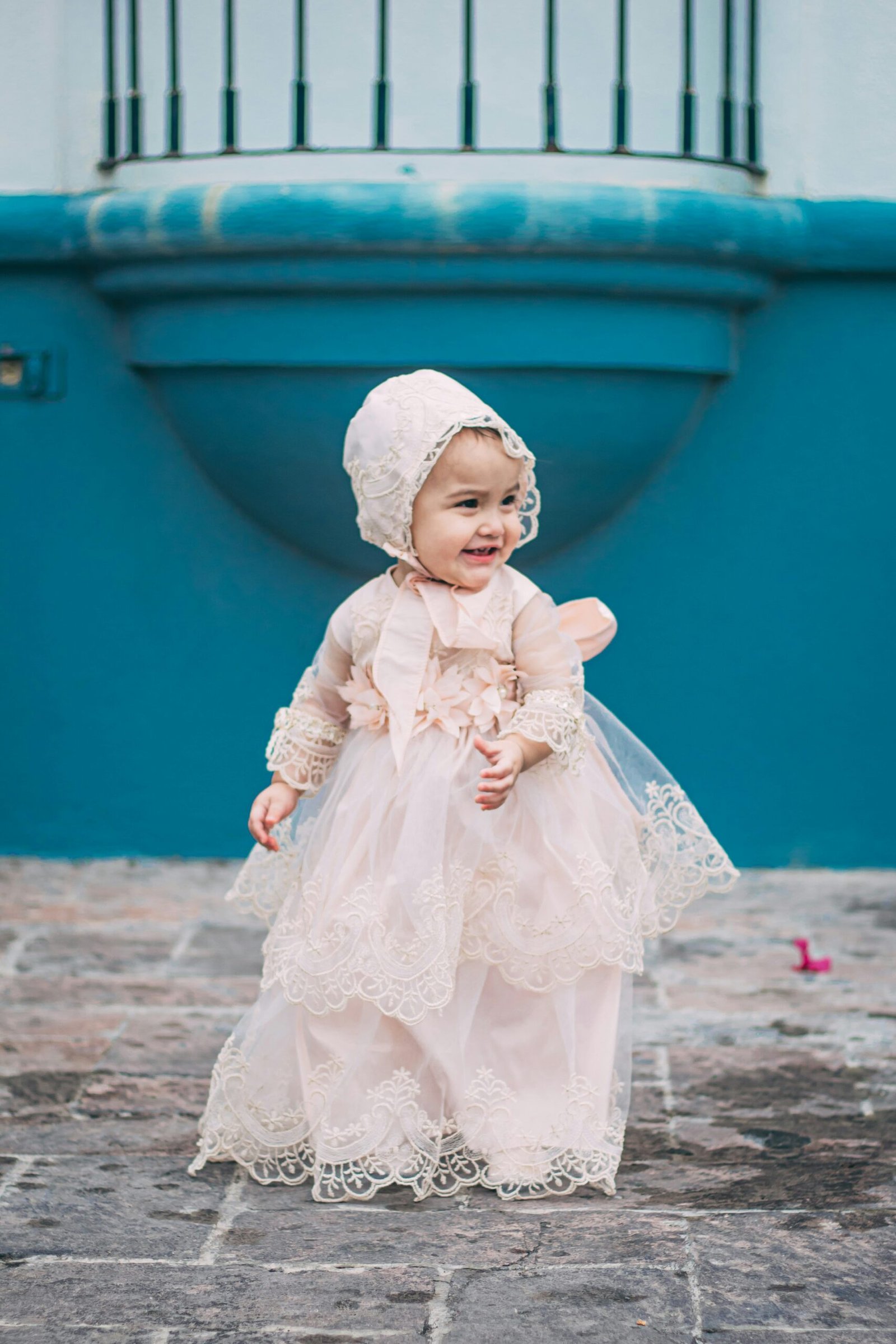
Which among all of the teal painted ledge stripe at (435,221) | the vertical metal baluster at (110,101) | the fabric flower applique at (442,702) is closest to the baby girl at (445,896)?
the fabric flower applique at (442,702)

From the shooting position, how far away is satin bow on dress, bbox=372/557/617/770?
9.14ft

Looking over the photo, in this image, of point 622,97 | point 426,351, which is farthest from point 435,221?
point 622,97

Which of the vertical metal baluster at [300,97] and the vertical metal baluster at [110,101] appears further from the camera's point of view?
the vertical metal baluster at [110,101]

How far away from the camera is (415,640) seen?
282 cm

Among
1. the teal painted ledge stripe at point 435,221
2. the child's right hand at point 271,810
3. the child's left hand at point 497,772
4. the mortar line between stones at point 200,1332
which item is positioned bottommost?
the mortar line between stones at point 200,1332

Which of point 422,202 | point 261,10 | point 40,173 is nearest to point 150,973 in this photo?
point 422,202

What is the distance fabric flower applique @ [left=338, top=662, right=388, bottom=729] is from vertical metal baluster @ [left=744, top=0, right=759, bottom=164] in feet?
7.55

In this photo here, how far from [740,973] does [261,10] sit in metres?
2.96

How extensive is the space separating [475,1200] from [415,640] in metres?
0.95

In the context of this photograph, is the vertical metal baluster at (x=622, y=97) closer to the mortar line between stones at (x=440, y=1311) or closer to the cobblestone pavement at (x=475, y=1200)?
the cobblestone pavement at (x=475, y=1200)

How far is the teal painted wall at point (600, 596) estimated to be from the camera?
455 cm

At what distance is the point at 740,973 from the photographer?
3900 mm

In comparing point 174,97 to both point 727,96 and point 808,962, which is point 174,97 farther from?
point 808,962

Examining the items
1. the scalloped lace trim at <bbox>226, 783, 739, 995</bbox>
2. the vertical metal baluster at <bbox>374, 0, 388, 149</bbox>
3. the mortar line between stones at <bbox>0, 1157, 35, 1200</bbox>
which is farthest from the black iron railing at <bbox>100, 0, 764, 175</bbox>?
the mortar line between stones at <bbox>0, 1157, 35, 1200</bbox>
